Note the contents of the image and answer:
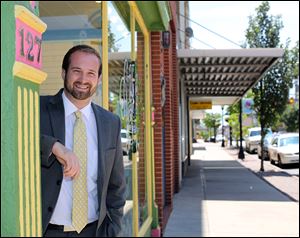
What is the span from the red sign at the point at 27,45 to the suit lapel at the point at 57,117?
1.26ft

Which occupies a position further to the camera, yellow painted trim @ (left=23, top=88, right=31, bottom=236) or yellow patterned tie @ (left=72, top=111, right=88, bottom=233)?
yellow patterned tie @ (left=72, top=111, right=88, bottom=233)

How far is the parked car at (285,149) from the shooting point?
22.0 metres

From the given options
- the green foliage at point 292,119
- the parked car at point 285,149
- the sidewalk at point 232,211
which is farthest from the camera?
the green foliage at point 292,119

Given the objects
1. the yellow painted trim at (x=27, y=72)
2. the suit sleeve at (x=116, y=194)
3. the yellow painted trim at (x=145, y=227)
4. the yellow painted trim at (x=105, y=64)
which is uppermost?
the yellow painted trim at (x=105, y=64)

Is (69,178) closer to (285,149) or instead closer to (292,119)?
(285,149)

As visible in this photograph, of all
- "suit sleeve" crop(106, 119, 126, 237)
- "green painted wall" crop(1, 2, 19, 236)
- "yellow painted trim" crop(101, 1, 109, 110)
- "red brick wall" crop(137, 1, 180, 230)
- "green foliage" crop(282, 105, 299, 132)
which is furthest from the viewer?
"green foliage" crop(282, 105, 299, 132)

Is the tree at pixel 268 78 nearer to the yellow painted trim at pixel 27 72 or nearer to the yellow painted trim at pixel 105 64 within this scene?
the yellow painted trim at pixel 105 64

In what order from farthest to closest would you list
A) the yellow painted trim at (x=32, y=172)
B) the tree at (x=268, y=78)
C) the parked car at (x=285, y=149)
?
the parked car at (x=285, y=149) < the tree at (x=268, y=78) < the yellow painted trim at (x=32, y=172)

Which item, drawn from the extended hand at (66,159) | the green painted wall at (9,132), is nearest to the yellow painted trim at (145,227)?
the extended hand at (66,159)

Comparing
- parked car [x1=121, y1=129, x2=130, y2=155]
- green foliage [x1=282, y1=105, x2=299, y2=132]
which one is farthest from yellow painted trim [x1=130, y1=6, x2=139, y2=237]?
green foliage [x1=282, y1=105, x2=299, y2=132]

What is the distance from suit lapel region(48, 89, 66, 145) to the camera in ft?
5.09

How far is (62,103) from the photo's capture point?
160 centimetres

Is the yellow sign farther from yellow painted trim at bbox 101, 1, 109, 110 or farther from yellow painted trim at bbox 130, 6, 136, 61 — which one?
yellow painted trim at bbox 101, 1, 109, 110

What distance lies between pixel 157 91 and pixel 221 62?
5.91 m
